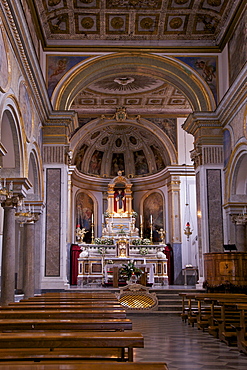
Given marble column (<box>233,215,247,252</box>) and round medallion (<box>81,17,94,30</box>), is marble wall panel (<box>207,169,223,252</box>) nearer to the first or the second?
marble column (<box>233,215,247,252</box>)

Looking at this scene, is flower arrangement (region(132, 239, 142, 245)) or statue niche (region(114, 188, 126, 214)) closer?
flower arrangement (region(132, 239, 142, 245))

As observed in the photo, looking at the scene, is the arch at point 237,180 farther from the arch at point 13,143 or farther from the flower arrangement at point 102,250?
the flower arrangement at point 102,250

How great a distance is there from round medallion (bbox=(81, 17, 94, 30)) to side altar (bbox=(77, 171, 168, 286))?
8217 mm

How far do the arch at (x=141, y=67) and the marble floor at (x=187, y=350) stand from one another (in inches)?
355

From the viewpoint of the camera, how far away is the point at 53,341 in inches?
125

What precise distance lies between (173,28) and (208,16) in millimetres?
1292

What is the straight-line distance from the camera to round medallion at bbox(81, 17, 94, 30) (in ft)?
53.1

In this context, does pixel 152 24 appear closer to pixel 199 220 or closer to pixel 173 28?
pixel 173 28

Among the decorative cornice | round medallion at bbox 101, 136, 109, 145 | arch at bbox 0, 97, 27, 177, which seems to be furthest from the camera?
round medallion at bbox 101, 136, 109, 145

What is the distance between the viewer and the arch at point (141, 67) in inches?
673

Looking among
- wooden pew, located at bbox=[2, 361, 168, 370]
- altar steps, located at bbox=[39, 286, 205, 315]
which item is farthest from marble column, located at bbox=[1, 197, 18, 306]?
wooden pew, located at bbox=[2, 361, 168, 370]

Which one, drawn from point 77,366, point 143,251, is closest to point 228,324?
point 77,366

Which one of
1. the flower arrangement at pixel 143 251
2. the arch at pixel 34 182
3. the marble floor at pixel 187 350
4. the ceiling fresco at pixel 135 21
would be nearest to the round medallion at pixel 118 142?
the flower arrangement at pixel 143 251

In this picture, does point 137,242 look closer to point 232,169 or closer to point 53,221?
point 53,221
